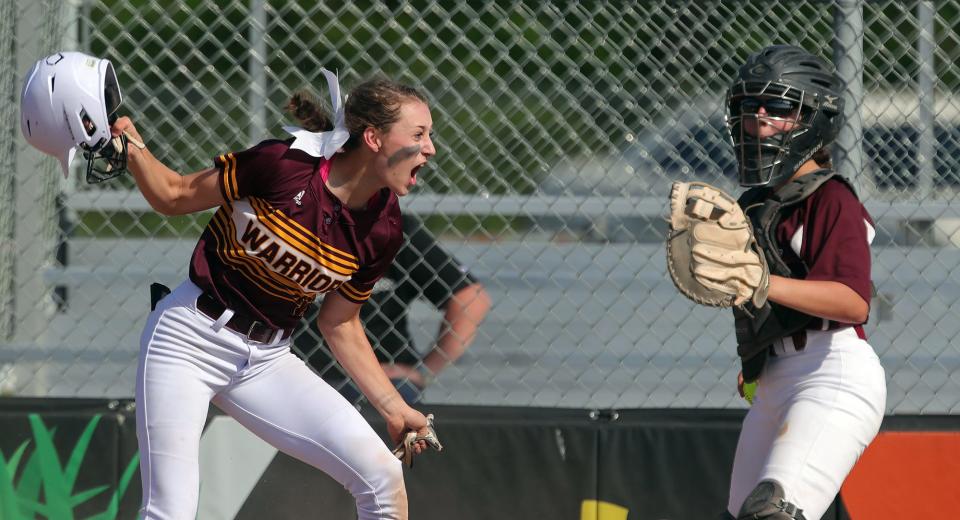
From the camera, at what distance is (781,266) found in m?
3.09

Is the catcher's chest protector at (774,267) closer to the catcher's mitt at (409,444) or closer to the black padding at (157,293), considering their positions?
the catcher's mitt at (409,444)

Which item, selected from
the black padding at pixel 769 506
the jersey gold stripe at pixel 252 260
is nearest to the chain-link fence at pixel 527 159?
the jersey gold stripe at pixel 252 260

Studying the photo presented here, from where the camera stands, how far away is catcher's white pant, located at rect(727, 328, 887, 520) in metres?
2.95

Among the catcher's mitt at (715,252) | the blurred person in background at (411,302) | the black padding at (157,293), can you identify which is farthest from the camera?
the blurred person in background at (411,302)

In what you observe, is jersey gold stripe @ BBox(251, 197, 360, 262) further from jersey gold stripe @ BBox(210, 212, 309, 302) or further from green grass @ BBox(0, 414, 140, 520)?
green grass @ BBox(0, 414, 140, 520)

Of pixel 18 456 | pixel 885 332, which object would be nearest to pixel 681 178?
pixel 885 332

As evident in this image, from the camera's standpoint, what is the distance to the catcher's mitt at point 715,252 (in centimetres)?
278

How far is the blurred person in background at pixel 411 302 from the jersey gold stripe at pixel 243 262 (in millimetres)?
1158

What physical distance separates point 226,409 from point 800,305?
70.7 inches

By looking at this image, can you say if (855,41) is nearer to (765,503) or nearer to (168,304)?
(765,503)

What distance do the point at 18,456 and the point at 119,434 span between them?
0.39m

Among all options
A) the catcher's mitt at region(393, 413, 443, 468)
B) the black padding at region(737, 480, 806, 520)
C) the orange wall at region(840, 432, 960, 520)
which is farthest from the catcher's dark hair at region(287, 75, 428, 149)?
the orange wall at region(840, 432, 960, 520)

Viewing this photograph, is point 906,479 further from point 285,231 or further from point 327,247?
point 285,231

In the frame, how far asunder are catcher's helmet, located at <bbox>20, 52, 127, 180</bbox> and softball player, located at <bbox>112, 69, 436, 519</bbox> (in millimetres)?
150
